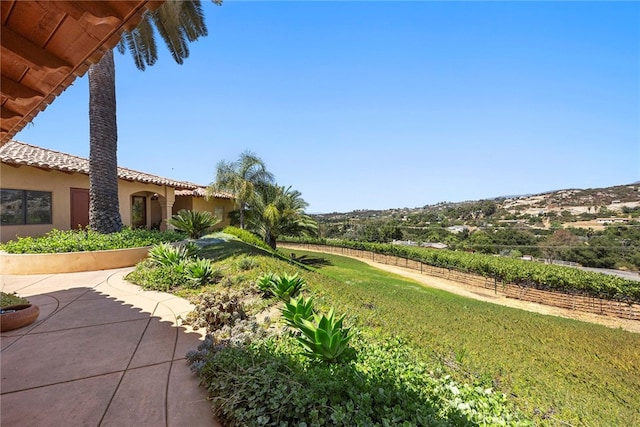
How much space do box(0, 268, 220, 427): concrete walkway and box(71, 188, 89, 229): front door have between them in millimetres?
9971

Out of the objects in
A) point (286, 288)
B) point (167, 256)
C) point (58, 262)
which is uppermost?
point (167, 256)

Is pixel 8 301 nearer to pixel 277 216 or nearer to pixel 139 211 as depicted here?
pixel 139 211

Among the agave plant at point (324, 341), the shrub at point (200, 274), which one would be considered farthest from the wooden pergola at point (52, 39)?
the shrub at point (200, 274)

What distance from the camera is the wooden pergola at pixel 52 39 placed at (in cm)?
127

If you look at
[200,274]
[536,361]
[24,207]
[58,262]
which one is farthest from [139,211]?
[536,361]

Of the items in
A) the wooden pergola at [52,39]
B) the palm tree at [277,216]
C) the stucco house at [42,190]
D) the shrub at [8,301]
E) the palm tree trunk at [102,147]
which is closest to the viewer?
the wooden pergola at [52,39]

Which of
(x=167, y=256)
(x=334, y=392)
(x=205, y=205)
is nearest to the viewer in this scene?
(x=334, y=392)

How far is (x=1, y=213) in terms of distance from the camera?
36.6 feet

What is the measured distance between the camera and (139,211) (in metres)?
19.5

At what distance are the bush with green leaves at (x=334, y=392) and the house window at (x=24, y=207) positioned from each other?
45.1 ft

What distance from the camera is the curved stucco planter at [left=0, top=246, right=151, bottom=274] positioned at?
8227 millimetres

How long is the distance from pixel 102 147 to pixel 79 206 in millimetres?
5141

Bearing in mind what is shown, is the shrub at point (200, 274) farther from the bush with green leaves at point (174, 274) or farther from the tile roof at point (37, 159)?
the tile roof at point (37, 159)

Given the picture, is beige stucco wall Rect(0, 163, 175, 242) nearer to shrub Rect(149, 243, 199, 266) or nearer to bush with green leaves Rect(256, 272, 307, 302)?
shrub Rect(149, 243, 199, 266)
